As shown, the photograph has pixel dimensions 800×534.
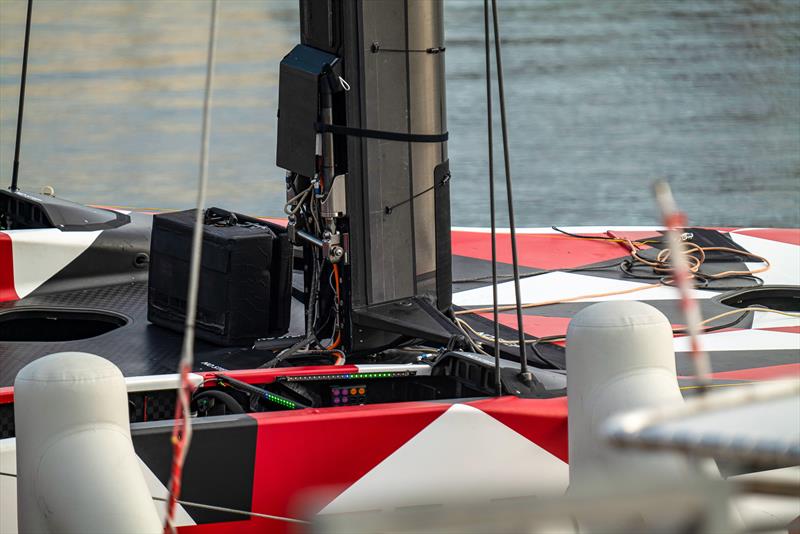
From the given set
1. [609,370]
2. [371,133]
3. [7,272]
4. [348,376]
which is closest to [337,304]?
[348,376]

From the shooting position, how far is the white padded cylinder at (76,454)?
1.58 metres

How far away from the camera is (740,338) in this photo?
291 centimetres

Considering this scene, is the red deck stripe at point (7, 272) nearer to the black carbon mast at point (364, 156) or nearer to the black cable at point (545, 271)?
the black carbon mast at point (364, 156)

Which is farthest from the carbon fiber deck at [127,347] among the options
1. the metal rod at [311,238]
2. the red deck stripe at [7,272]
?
the metal rod at [311,238]

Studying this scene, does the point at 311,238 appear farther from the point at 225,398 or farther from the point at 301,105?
the point at 225,398

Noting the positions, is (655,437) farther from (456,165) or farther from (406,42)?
(456,165)

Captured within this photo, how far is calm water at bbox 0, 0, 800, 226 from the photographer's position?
6668mm

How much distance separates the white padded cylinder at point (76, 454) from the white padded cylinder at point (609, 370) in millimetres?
675

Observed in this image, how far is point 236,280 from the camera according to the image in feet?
9.36

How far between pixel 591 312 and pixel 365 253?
2.69 feet

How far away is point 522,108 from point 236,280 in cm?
532

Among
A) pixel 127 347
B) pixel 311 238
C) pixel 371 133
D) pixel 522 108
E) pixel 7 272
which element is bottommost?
pixel 127 347

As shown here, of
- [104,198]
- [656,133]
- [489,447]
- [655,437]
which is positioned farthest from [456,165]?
[655,437]

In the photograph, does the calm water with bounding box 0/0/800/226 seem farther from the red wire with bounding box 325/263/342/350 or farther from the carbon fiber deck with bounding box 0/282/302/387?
the red wire with bounding box 325/263/342/350
